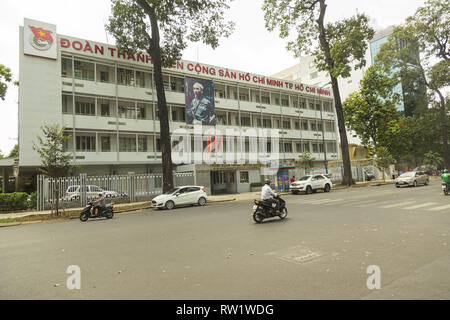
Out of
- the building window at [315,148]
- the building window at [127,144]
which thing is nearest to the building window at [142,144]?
the building window at [127,144]

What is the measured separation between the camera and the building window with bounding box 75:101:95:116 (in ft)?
90.7

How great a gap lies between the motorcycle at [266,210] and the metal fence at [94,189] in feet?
44.5

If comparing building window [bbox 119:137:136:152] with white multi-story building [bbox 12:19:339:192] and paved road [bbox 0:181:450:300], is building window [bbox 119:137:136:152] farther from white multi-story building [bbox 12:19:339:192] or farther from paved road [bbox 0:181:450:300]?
paved road [bbox 0:181:450:300]

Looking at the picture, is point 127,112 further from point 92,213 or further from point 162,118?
point 92,213

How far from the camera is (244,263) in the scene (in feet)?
16.9

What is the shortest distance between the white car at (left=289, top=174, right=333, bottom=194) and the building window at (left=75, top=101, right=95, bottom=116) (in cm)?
2110

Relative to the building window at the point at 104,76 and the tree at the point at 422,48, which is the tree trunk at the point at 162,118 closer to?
the building window at the point at 104,76

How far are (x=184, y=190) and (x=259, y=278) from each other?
1507 cm

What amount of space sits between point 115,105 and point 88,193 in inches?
466

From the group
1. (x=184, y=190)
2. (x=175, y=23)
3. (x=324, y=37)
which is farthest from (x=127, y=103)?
(x=324, y=37)

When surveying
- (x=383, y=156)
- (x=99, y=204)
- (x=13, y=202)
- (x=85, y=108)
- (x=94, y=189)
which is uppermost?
(x=85, y=108)

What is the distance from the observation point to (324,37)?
28.4m

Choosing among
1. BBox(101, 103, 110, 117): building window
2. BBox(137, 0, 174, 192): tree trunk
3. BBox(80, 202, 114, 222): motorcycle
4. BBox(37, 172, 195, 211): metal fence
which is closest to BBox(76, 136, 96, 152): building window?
BBox(101, 103, 110, 117): building window

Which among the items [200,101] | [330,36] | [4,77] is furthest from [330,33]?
[4,77]
